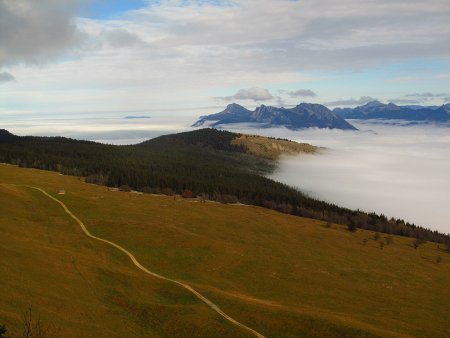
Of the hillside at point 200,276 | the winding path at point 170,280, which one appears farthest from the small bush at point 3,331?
the winding path at point 170,280

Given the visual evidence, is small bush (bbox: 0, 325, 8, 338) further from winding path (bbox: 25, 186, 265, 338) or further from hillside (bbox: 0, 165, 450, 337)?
winding path (bbox: 25, 186, 265, 338)

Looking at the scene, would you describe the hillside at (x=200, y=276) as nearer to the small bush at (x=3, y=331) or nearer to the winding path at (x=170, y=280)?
the winding path at (x=170, y=280)

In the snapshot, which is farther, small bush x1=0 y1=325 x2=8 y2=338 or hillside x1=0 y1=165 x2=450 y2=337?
hillside x1=0 y1=165 x2=450 y2=337

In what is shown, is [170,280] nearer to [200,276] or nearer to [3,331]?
[200,276]

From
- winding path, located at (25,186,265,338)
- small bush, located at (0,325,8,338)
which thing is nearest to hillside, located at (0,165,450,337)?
winding path, located at (25,186,265,338)

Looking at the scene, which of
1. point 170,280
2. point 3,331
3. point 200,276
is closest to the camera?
point 3,331

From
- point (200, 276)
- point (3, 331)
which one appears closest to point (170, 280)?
point (200, 276)

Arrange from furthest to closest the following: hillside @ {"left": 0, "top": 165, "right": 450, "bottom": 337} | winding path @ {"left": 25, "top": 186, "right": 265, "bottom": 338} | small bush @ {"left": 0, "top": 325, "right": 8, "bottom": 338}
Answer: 1. winding path @ {"left": 25, "top": 186, "right": 265, "bottom": 338}
2. hillside @ {"left": 0, "top": 165, "right": 450, "bottom": 337}
3. small bush @ {"left": 0, "top": 325, "right": 8, "bottom": 338}

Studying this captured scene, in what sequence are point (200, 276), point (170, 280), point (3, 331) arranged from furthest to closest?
point (200, 276) → point (170, 280) → point (3, 331)

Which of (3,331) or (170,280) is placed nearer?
(3,331)
